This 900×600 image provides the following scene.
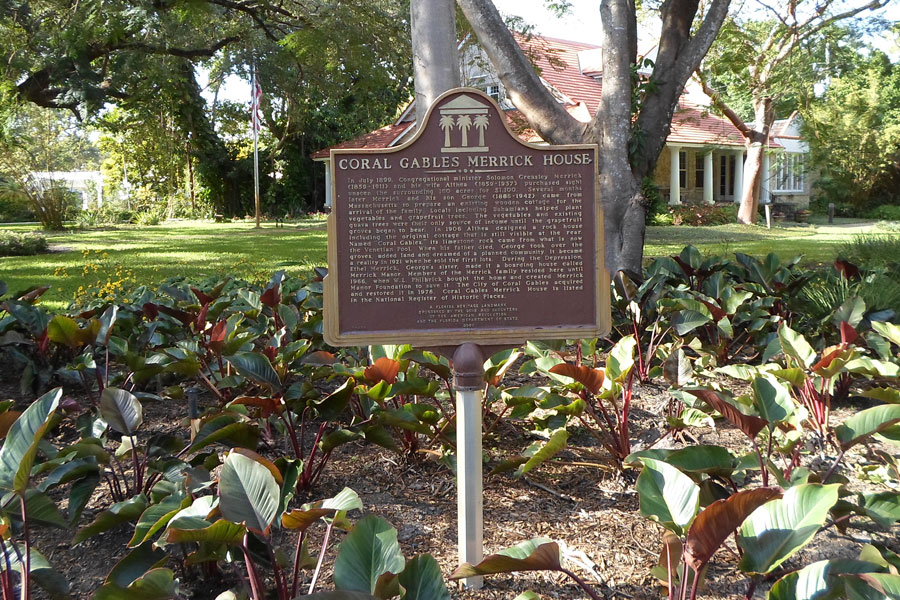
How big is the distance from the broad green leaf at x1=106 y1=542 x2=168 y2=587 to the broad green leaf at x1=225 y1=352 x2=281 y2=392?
3.49 feet

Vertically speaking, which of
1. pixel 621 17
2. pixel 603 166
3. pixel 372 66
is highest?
pixel 372 66

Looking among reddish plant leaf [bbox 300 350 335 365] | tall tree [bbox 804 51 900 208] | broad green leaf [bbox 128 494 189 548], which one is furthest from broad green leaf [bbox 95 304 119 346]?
tall tree [bbox 804 51 900 208]

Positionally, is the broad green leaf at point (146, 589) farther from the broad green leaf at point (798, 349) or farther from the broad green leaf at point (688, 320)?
the broad green leaf at point (688, 320)

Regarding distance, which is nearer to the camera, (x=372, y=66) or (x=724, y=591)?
(x=724, y=591)

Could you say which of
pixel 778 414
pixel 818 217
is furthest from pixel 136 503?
pixel 818 217

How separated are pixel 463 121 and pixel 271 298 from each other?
250 cm

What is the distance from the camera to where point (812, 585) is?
2061 millimetres

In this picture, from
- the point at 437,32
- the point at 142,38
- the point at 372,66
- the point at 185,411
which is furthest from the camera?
the point at 142,38

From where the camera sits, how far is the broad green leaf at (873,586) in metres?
1.90

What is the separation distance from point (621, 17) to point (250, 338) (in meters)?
5.08

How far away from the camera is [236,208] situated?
32.3m

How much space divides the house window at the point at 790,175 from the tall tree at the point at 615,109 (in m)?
27.9

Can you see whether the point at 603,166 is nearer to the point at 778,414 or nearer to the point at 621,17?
the point at 621,17

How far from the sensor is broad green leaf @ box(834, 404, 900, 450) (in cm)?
273
